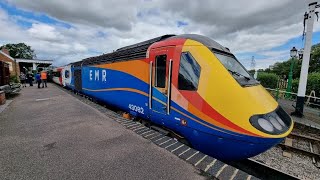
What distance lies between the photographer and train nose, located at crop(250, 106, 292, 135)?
11.6 feet

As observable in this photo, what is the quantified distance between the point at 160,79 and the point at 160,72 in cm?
19

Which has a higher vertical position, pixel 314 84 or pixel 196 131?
pixel 314 84

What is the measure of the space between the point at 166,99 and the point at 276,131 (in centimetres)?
240

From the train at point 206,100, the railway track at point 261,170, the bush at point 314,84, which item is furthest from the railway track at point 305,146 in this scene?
the bush at point 314,84

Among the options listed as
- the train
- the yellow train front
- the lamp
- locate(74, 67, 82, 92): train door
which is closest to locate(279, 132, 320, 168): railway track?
the train

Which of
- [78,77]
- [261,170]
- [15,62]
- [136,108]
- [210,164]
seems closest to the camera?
[210,164]

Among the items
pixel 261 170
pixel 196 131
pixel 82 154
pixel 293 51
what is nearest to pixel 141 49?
pixel 196 131

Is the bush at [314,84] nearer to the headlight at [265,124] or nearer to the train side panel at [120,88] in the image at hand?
the headlight at [265,124]

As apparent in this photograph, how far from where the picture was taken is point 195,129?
4191 millimetres

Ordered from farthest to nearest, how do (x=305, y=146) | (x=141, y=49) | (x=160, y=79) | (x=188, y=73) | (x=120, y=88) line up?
(x=120, y=88), (x=305, y=146), (x=141, y=49), (x=160, y=79), (x=188, y=73)

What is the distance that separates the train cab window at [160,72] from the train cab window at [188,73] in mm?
596

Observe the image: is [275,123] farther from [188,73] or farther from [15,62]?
[15,62]

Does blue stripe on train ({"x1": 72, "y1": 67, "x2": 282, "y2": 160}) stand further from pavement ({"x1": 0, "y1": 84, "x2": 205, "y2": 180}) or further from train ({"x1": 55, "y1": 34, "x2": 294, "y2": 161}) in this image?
pavement ({"x1": 0, "y1": 84, "x2": 205, "y2": 180})

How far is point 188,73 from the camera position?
4.31 meters
